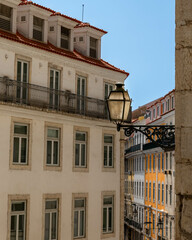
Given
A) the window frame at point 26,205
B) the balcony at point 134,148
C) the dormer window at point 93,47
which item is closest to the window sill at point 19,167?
the window frame at point 26,205

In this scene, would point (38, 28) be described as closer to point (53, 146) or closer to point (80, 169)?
point (53, 146)

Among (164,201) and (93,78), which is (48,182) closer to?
(93,78)

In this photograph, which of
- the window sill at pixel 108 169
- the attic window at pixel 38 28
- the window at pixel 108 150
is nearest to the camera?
the attic window at pixel 38 28

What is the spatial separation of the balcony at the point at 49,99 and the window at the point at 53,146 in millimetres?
995

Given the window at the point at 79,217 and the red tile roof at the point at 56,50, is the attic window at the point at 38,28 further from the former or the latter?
the window at the point at 79,217

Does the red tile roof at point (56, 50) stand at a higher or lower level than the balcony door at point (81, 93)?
higher

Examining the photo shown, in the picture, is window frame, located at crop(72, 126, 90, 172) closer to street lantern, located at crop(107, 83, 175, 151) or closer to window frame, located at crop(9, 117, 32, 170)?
window frame, located at crop(9, 117, 32, 170)

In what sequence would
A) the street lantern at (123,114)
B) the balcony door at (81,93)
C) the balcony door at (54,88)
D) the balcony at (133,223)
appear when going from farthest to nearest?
1. the balcony at (133,223)
2. the balcony door at (81,93)
3. the balcony door at (54,88)
4. the street lantern at (123,114)

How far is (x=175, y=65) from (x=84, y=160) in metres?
22.5

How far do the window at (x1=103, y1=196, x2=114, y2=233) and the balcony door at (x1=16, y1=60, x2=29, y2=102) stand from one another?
7.06 m

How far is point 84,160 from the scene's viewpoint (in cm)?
2694

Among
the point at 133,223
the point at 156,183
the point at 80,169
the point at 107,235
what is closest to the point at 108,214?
the point at 107,235

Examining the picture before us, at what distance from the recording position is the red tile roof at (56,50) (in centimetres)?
2434

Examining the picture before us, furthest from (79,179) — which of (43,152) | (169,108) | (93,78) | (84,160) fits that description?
(169,108)
